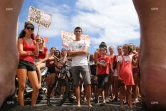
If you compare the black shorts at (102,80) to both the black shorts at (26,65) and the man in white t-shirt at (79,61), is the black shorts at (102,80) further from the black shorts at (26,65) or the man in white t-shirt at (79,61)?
the black shorts at (26,65)

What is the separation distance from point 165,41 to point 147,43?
76 millimetres

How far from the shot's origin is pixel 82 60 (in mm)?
4855

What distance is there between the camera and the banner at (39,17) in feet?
30.4

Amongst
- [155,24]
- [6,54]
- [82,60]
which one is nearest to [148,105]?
[155,24]

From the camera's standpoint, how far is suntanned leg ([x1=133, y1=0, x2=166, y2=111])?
1065mm

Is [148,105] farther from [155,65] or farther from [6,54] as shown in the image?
[6,54]

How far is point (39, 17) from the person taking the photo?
9406mm

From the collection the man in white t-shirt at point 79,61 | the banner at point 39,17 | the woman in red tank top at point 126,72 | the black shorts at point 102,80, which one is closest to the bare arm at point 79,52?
the man in white t-shirt at point 79,61

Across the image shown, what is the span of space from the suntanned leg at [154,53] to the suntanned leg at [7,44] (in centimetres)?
56

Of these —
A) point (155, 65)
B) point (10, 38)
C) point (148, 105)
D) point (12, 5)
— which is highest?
point (12, 5)

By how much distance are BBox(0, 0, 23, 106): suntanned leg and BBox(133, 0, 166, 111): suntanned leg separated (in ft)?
1.85

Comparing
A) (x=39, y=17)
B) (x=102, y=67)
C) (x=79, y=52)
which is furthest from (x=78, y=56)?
(x=39, y=17)

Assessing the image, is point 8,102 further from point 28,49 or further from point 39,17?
point 39,17

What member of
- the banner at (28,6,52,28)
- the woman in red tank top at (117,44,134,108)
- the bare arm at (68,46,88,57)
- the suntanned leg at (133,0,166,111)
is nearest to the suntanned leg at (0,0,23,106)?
the suntanned leg at (133,0,166,111)
